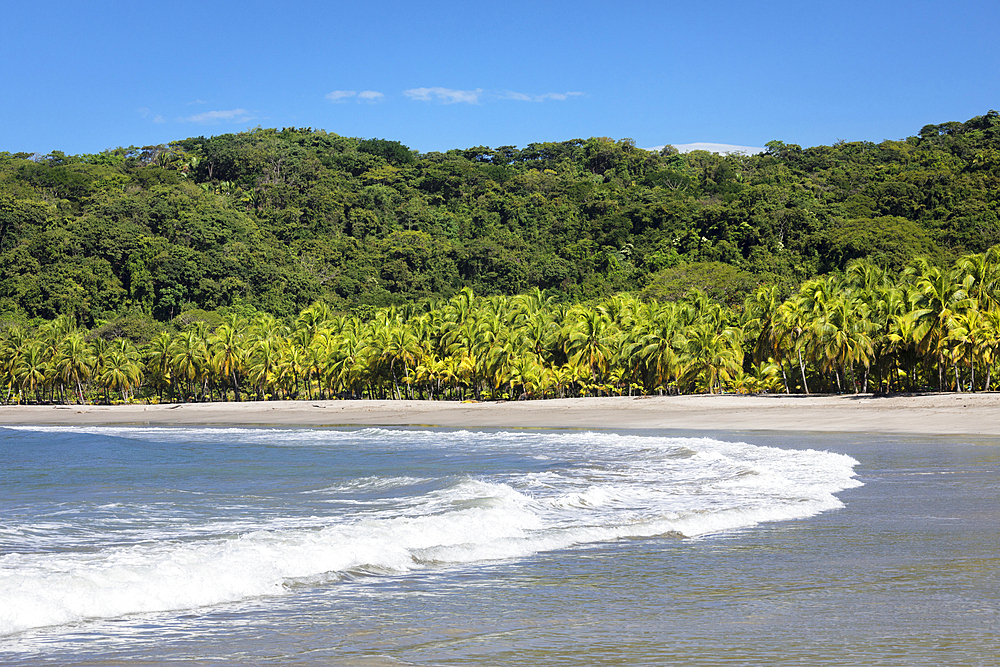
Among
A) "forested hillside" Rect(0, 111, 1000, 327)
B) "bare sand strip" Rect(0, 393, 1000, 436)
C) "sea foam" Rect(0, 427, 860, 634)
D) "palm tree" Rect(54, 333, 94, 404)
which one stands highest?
"forested hillside" Rect(0, 111, 1000, 327)

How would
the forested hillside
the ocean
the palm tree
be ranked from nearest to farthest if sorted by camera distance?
the ocean → the palm tree → the forested hillside

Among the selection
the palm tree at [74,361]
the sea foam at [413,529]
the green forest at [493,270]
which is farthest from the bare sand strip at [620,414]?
the sea foam at [413,529]

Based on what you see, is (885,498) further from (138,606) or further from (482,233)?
(482,233)

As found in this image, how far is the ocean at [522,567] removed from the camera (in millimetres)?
5133

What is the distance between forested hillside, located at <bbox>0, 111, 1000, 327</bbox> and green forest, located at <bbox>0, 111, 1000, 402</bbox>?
26cm

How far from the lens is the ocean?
5133mm

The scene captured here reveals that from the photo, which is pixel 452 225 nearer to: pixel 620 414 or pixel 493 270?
pixel 493 270

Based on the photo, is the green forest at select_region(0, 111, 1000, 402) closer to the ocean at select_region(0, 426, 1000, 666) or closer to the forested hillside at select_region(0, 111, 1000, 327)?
the forested hillside at select_region(0, 111, 1000, 327)

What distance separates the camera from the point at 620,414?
37562 mm

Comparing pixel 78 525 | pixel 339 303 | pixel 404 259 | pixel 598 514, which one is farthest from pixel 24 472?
pixel 404 259

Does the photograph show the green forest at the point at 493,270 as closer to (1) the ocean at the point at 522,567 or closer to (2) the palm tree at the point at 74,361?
(2) the palm tree at the point at 74,361

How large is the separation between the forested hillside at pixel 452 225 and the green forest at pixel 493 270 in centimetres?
26

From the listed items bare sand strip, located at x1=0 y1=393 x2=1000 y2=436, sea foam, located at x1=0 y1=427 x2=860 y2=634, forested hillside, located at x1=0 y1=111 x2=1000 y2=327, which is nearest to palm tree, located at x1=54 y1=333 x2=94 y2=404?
bare sand strip, located at x1=0 y1=393 x2=1000 y2=436

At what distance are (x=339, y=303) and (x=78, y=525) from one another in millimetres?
68224
